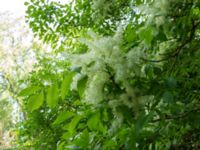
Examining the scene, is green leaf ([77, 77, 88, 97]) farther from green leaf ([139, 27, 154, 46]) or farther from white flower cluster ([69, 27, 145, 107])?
green leaf ([139, 27, 154, 46])

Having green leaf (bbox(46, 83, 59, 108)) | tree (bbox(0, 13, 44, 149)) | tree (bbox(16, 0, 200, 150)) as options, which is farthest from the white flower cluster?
tree (bbox(0, 13, 44, 149))

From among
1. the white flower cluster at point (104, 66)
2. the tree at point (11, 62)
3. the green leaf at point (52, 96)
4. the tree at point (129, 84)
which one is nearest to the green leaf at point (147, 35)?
the tree at point (129, 84)

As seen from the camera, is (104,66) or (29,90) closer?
(104,66)

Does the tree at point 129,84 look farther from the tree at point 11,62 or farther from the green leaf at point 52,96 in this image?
the tree at point 11,62

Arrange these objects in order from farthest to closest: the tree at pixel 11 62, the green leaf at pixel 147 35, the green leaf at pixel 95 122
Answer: the tree at pixel 11 62 → the green leaf at pixel 147 35 → the green leaf at pixel 95 122

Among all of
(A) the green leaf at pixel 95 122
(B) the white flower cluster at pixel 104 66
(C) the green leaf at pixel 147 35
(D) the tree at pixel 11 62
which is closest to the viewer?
(B) the white flower cluster at pixel 104 66

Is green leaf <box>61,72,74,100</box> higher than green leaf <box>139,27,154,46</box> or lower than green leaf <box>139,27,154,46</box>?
lower

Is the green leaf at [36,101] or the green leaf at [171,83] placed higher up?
the green leaf at [171,83]

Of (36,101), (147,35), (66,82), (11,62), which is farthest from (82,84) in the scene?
(11,62)

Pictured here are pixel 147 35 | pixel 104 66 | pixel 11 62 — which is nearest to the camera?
pixel 104 66

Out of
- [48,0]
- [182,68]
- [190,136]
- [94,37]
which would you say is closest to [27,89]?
[94,37]

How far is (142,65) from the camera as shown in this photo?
105 cm

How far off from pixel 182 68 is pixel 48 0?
1886 mm

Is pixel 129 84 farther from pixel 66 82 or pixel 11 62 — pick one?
pixel 11 62
